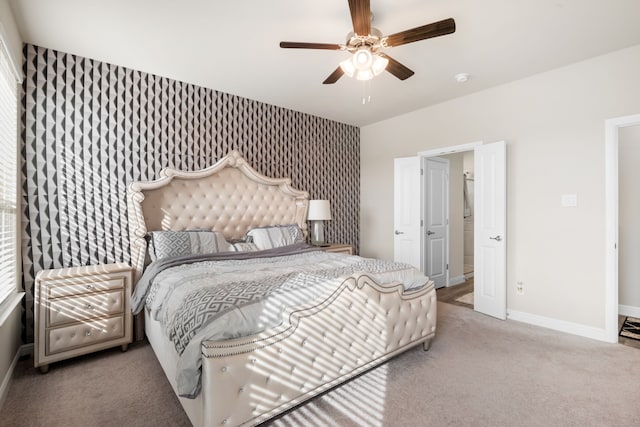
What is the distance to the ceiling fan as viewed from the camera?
6.24 ft

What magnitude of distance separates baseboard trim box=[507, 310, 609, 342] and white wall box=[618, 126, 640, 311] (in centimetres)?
138

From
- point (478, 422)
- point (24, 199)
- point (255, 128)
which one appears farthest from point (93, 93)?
point (478, 422)

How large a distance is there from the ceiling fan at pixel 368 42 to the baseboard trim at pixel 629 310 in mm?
3977

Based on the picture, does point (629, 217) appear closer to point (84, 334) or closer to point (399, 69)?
point (399, 69)

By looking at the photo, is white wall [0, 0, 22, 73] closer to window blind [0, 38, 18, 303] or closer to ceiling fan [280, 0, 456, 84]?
window blind [0, 38, 18, 303]

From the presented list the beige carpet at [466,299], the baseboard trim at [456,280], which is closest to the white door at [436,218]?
the baseboard trim at [456,280]

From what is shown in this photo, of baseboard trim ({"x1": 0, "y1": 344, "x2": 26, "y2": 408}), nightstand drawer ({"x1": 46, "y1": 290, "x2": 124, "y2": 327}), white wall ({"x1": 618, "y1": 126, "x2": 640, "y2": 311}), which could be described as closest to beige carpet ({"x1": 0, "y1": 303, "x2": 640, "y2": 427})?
baseboard trim ({"x1": 0, "y1": 344, "x2": 26, "y2": 408})

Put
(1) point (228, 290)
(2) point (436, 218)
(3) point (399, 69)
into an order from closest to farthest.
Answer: (1) point (228, 290)
(3) point (399, 69)
(2) point (436, 218)

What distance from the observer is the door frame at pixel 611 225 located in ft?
9.46

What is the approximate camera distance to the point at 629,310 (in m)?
3.78

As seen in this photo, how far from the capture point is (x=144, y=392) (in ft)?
6.96

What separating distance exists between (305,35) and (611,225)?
3257 millimetres

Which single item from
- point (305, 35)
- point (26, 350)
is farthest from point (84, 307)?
point (305, 35)

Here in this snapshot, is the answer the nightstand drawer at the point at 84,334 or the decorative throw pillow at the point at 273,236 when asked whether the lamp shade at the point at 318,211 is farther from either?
the nightstand drawer at the point at 84,334
